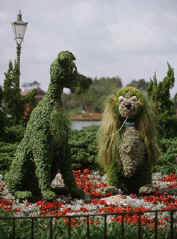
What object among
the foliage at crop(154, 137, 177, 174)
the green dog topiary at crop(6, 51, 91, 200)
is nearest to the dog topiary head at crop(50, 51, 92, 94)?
the green dog topiary at crop(6, 51, 91, 200)

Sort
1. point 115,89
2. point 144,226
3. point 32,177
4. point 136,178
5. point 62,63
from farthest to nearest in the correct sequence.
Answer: point 115,89
point 136,178
point 32,177
point 62,63
point 144,226

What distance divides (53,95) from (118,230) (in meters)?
2.07

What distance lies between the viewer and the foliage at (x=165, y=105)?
9602mm

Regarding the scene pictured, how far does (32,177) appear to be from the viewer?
16.6ft

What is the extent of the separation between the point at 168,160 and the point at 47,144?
395cm

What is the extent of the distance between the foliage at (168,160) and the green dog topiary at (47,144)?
312cm

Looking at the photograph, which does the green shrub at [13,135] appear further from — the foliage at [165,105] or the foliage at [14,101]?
the foliage at [165,105]

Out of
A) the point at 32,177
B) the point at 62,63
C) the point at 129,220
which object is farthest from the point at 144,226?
the point at 62,63

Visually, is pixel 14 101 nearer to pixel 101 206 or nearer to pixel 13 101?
pixel 13 101

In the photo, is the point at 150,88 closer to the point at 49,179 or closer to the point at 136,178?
the point at 136,178

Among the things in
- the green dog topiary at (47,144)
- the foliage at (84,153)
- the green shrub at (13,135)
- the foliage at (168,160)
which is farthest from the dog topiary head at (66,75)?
the green shrub at (13,135)

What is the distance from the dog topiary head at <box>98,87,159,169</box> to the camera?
18.1 feet

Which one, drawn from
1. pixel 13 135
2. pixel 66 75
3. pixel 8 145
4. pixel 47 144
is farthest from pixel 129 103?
pixel 13 135

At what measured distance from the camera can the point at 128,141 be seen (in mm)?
5449
